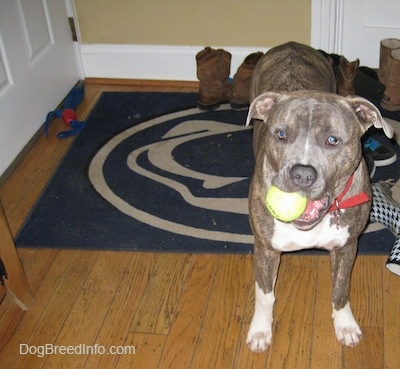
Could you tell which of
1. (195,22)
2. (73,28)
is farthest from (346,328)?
(73,28)

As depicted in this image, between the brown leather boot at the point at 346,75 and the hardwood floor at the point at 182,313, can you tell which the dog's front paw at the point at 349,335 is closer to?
the hardwood floor at the point at 182,313

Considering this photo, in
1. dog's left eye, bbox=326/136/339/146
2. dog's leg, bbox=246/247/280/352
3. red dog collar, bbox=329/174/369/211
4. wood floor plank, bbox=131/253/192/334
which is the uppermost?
dog's left eye, bbox=326/136/339/146

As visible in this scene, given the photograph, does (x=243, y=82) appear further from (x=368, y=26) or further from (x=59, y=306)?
(x=59, y=306)

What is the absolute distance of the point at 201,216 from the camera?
10.00ft

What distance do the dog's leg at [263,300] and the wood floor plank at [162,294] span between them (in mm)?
363

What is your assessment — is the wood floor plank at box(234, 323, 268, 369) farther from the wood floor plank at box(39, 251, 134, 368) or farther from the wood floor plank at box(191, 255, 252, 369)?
the wood floor plank at box(39, 251, 134, 368)

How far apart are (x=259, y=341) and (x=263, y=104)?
93 centimetres

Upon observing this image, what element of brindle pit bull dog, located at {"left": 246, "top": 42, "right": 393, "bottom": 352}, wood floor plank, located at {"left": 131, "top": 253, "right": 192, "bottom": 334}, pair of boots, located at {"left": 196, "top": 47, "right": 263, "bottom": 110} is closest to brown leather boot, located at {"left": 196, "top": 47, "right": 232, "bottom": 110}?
pair of boots, located at {"left": 196, "top": 47, "right": 263, "bottom": 110}

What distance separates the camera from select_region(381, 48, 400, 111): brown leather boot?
3.66m

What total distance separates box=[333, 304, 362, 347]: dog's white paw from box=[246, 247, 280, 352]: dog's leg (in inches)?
10.5

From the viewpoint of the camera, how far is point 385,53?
3.72 m

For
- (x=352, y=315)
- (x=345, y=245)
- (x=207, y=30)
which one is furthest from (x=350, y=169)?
(x=207, y=30)

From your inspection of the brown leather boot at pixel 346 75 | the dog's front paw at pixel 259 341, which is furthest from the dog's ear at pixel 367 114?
the brown leather boot at pixel 346 75

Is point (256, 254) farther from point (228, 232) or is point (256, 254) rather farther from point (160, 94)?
point (160, 94)
